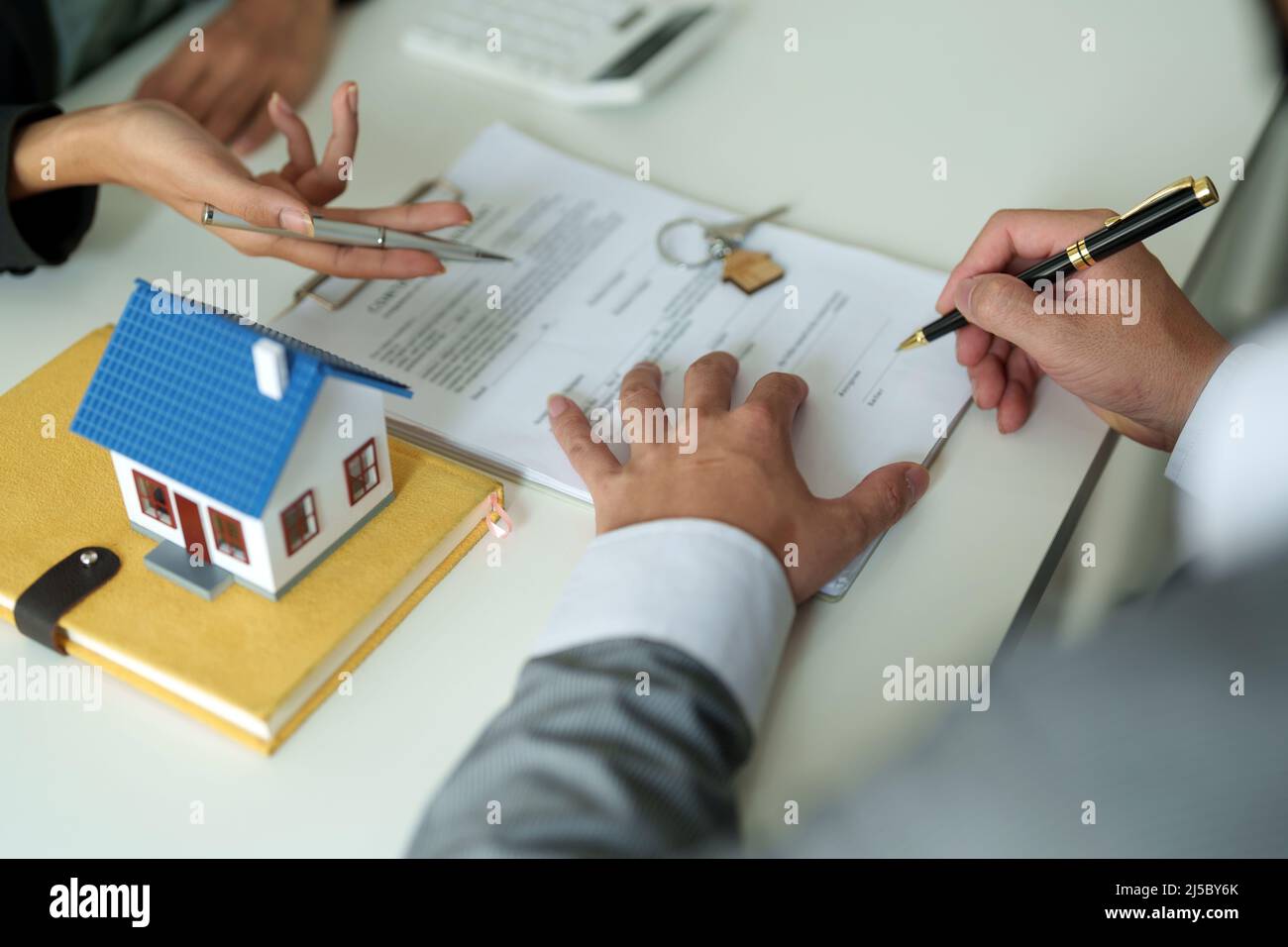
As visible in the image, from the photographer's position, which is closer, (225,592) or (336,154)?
(225,592)

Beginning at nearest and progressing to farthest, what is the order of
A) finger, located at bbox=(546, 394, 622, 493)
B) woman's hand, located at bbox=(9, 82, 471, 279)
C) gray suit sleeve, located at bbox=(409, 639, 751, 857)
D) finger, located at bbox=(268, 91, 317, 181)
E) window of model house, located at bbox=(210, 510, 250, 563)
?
1. gray suit sleeve, located at bbox=(409, 639, 751, 857)
2. window of model house, located at bbox=(210, 510, 250, 563)
3. finger, located at bbox=(546, 394, 622, 493)
4. woman's hand, located at bbox=(9, 82, 471, 279)
5. finger, located at bbox=(268, 91, 317, 181)

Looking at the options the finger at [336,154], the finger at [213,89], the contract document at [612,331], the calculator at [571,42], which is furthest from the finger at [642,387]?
the finger at [213,89]

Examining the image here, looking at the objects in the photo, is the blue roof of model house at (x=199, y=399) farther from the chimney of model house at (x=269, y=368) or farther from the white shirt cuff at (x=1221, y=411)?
the white shirt cuff at (x=1221, y=411)

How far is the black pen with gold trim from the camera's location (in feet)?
2.74

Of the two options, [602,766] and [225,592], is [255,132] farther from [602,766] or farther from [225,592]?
[602,766]

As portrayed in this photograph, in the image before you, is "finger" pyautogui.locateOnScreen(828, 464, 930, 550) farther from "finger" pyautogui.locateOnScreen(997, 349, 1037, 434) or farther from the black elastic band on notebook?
the black elastic band on notebook

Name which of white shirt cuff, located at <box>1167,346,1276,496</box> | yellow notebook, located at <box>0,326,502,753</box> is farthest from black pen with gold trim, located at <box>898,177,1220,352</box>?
yellow notebook, located at <box>0,326,502,753</box>

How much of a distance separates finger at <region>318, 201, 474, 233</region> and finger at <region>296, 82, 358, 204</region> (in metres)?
0.10

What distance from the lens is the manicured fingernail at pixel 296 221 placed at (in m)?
0.90

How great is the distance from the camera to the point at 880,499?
0.85 metres

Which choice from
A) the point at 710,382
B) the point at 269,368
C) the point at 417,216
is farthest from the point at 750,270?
the point at 269,368

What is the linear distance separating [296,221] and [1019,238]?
1.99ft

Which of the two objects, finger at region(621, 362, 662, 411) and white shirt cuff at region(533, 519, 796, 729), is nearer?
white shirt cuff at region(533, 519, 796, 729)
